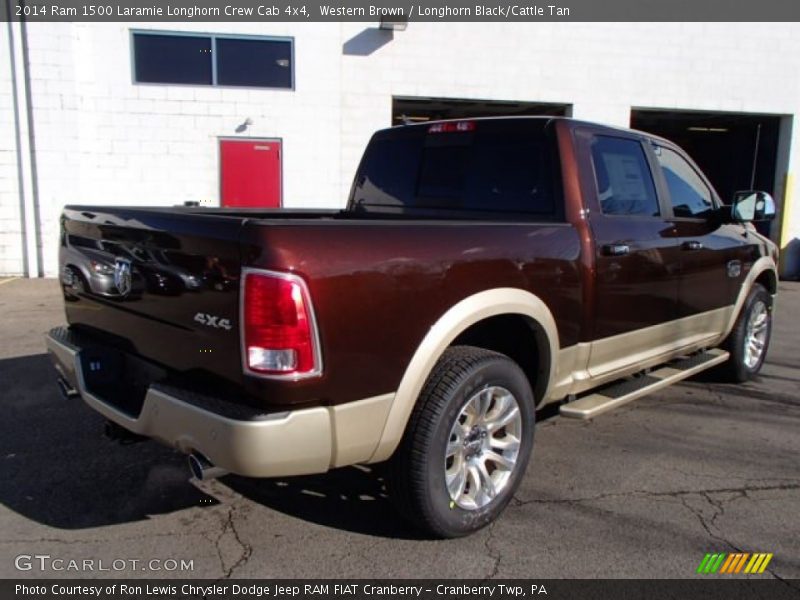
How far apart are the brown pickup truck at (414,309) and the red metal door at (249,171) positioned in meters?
7.64

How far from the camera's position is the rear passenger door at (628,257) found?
3.80m

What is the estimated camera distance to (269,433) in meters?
2.39

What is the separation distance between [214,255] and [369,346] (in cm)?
69

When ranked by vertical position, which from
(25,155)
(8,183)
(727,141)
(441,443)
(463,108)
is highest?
(463,108)

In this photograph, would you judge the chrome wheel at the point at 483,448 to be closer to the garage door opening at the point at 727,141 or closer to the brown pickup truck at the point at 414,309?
the brown pickup truck at the point at 414,309

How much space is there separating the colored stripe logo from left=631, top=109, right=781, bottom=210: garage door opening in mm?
12474

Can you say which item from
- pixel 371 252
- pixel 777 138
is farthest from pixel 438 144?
pixel 777 138

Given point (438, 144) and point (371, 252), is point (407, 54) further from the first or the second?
point (371, 252)

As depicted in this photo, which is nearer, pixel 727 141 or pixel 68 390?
pixel 68 390

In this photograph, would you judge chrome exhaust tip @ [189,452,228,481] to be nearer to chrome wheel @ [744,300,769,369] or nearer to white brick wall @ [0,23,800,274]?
chrome wheel @ [744,300,769,369]

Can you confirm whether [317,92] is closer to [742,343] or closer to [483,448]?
[742,343]

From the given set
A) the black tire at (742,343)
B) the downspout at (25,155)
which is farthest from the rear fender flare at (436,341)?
the downspout at (25,155)

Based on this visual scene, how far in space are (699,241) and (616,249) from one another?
122 cm

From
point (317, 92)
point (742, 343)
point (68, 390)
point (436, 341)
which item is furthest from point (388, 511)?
point (317, 92)
